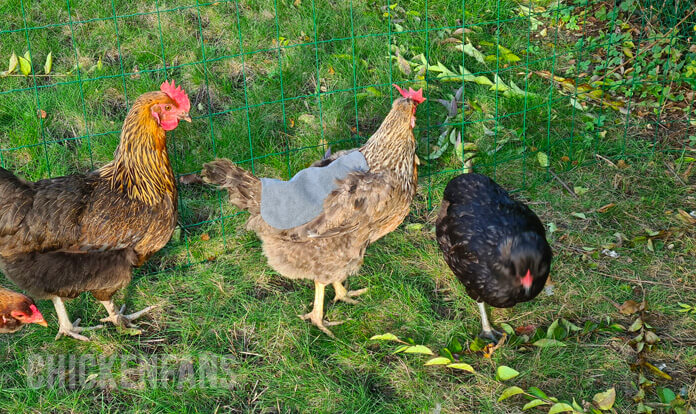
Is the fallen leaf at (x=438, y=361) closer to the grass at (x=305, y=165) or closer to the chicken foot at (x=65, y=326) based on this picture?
the grass at (x=305, y=165)

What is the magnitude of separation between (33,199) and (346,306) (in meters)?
1.85

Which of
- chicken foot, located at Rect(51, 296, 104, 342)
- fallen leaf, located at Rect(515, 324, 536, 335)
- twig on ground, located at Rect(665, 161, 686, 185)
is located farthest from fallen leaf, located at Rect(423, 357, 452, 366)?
twig on ground, located at Rect(665, 161, 686, 185)

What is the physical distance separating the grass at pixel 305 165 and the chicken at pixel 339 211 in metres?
0.39

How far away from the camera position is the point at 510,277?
3332mm

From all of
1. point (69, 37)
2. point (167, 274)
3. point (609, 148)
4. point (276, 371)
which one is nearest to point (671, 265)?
point (609, 148)

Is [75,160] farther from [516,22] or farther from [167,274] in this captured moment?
[516,22]

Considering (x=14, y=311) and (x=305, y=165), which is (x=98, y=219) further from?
(x=305, y=165)

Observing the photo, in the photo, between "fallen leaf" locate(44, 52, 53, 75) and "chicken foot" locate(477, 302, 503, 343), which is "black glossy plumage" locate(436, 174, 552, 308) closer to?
"chicken foot" locate(477, 302, 503, 343)

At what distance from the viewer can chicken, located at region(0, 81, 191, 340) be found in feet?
10.8

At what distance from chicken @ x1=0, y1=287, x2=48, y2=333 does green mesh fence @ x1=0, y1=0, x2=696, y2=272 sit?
2.93ft

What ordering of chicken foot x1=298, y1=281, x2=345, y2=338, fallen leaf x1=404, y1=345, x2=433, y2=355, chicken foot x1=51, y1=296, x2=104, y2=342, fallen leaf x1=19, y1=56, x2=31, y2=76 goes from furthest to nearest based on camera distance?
fallen leaf x1=19, y1=56, x2=31, y2=76 < chicken foot x1=298, y1=281, x2=345, y2=338 < chicken foot x1=51, y1=296, x2=104, y2=342 < fallen leaf x1=404, y1=345, x2=433, y2=355

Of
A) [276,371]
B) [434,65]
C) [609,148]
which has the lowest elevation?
[276,371]

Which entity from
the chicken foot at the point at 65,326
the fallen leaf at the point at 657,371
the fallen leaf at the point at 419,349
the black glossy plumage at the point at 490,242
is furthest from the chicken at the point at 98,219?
the fallen leaf at the point at 657,371

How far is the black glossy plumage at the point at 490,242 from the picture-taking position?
10.9 feet
